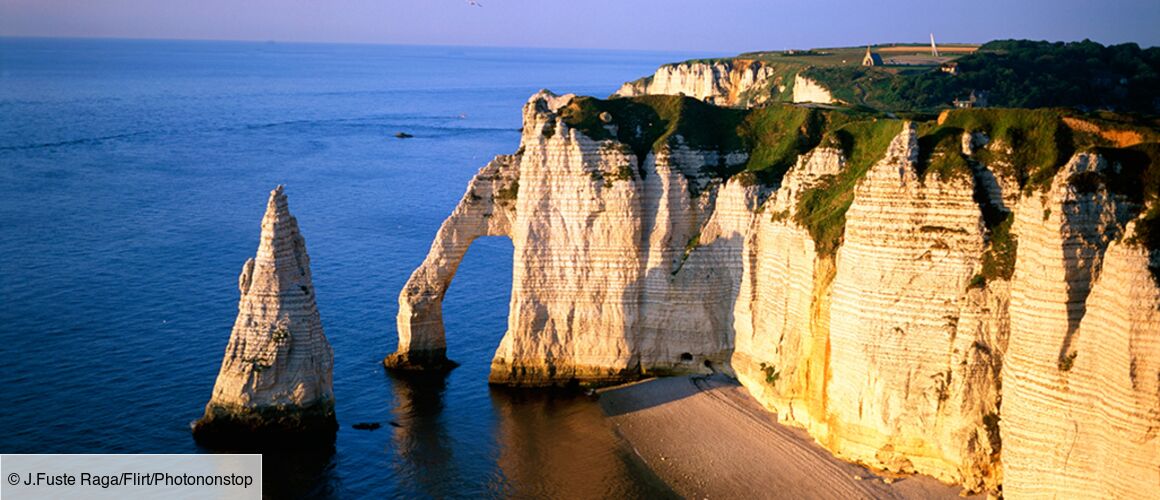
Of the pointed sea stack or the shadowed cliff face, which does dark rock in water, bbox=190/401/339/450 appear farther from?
the shadowed cliff face

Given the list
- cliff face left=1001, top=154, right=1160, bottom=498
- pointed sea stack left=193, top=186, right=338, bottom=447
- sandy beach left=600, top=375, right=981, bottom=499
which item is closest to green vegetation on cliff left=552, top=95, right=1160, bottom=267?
cliff face left=1001, top=154, right=1160, bottom=498

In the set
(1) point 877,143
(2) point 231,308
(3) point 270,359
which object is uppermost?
(1) point 877,143

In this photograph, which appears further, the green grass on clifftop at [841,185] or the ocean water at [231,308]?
the ocean water at [231,308]

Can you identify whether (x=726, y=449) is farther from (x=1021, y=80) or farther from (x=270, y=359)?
(x=1021, y=80)

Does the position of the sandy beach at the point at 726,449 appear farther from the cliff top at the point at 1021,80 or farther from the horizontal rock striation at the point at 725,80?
the horizontal rock striation at the point at 725,80

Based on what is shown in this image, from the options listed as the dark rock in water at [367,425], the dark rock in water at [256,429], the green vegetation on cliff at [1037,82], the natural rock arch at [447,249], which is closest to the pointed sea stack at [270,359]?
the dark rock in water at [256,429]

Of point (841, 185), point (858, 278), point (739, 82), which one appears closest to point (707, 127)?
point (841, 185)
